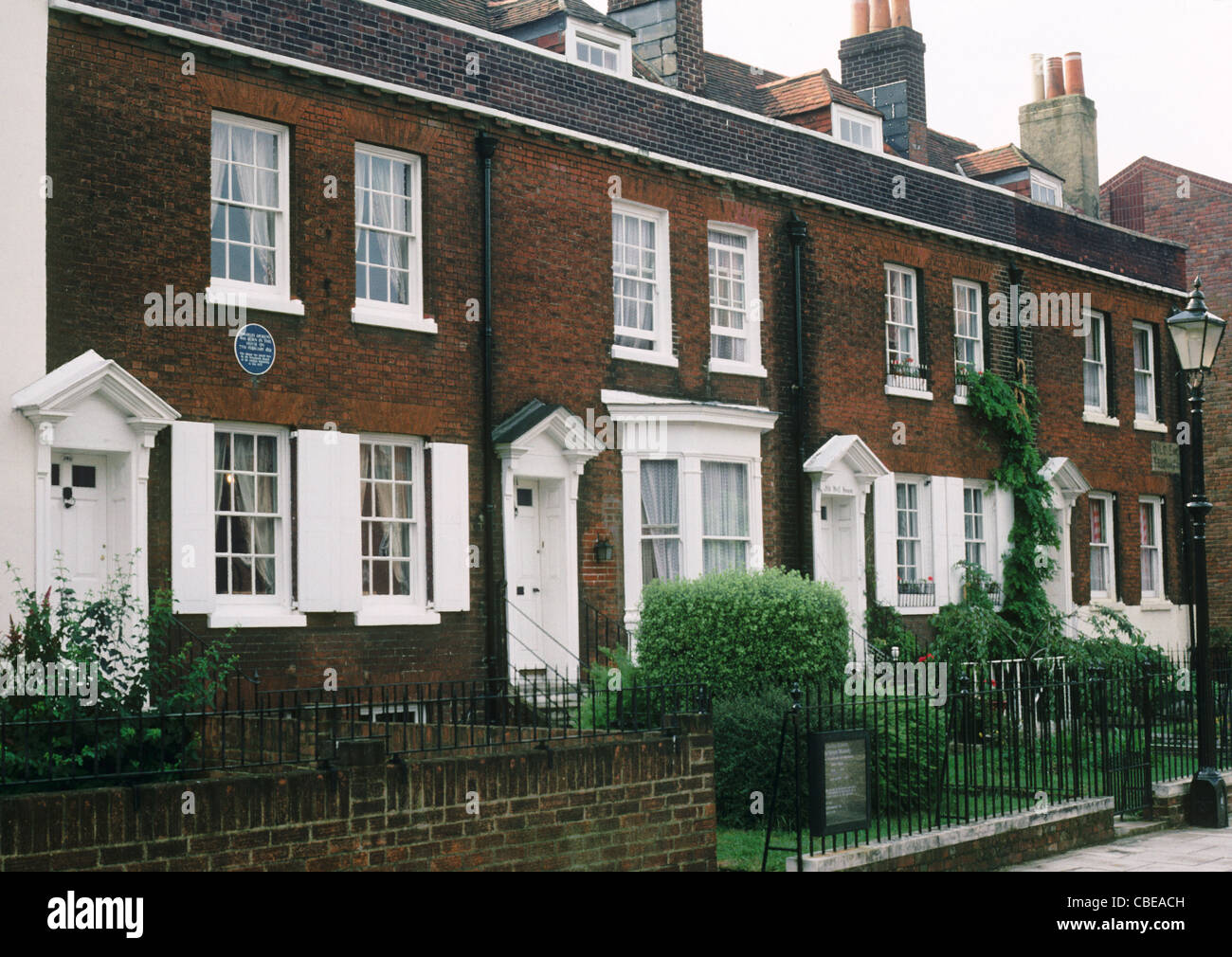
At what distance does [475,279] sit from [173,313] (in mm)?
3840

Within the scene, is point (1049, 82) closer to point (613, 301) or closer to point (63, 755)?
point (613, 301)

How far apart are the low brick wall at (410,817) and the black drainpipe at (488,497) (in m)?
6.37

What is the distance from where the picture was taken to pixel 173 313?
14.8 m

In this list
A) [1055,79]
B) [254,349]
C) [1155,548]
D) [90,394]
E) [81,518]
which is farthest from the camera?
[1055,79]

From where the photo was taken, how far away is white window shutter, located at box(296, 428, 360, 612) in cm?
1568

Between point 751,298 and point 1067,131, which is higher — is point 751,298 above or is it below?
below

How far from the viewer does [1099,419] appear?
27.1 metres

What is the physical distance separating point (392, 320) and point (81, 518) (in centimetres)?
409

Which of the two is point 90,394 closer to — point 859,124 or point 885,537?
point 885,537

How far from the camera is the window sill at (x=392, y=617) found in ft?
52.6

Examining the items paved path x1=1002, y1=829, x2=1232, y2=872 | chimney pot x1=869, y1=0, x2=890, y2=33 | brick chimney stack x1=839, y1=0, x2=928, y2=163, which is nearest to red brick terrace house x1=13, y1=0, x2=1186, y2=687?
brick chimney stack x1=839, y1=0, x2=928, y2=163

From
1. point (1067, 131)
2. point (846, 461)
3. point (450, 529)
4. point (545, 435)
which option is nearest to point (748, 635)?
point (450, 529)

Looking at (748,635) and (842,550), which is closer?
(748,635)
